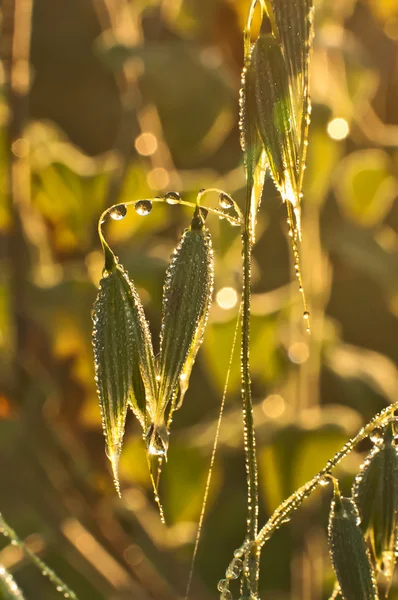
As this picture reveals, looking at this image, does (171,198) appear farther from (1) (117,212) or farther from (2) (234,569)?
(2) (234,569)

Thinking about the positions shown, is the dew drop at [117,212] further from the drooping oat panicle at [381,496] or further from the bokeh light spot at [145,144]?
the bokeh light spot at [145,144]

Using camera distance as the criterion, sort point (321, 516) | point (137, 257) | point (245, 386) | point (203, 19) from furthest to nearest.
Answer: point (203, 19) < point (321, 516) < point (137, 257) < point (245, 386)

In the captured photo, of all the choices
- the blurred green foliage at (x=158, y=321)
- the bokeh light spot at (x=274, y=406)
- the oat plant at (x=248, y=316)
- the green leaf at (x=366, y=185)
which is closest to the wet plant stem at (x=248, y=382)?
the oat plant at (x=248, y=316)

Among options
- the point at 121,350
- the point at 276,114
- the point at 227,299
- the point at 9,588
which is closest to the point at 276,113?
the point at 276,114

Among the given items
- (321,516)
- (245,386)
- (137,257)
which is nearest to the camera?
(245,386)

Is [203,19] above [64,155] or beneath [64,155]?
above

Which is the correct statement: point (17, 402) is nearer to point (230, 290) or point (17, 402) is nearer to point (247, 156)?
point (230, 290)

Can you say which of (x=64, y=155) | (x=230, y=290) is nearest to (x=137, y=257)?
(x=230, y=290)

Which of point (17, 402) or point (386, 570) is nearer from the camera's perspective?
point (386, 570)
